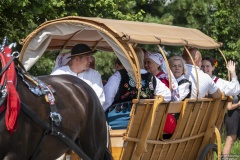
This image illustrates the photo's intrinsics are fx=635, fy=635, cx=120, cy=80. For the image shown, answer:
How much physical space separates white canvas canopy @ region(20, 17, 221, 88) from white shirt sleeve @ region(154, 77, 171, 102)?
1.58 ft

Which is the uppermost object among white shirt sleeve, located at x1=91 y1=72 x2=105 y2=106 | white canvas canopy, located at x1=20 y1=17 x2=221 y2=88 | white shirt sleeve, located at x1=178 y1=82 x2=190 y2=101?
white canvas canopy, located at x1=20 y1=17 x2=221 y2=88

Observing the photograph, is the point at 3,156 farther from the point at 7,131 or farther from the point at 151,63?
the point at 151,63

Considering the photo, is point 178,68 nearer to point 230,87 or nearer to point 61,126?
point 230,87

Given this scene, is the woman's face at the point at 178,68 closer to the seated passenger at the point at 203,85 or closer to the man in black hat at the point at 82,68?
the seated passenger at the point at 203,85

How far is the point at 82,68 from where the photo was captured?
7.25 meters

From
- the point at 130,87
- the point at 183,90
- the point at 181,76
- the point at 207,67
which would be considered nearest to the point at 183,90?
the point at 183,90

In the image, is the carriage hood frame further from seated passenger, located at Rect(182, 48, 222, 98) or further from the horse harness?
the horse harness

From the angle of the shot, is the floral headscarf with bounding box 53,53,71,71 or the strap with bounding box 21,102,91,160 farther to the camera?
the floral headscarf with bounding box 53,53,71,71

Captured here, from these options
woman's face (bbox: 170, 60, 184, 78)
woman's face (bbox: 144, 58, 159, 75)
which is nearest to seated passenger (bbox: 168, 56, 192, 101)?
woman's face (bbox: 170, 60, 184, 78)

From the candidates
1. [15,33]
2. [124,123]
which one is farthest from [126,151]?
[15,33]

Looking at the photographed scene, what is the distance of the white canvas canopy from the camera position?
662 cm

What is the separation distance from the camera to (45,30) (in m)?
7.27

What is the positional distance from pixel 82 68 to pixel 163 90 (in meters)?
0.96

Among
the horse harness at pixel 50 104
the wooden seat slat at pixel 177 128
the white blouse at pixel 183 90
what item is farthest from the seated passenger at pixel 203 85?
the horse harness at pixel 50 104
